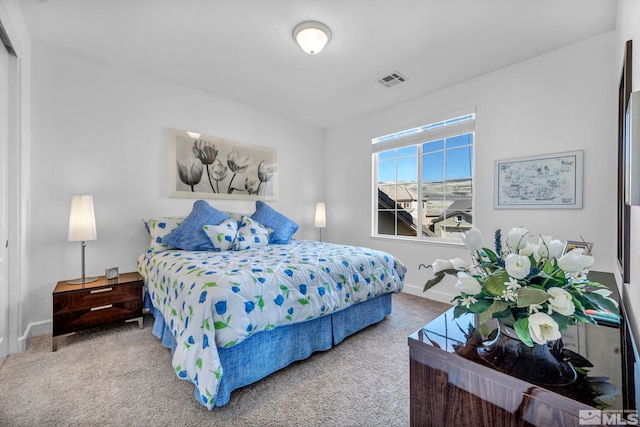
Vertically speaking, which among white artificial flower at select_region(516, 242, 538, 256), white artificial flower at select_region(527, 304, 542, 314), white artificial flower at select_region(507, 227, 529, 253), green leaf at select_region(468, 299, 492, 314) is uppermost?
white artificial flower at select_region(507, 227, 529, 253)

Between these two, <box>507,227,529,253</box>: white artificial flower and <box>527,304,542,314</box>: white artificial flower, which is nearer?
<box>527,304,542,314</box>: white artificial flower

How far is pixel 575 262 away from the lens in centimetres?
79

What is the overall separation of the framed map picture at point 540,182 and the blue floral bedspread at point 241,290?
1423mm

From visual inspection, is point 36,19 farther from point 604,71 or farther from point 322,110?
point 604,71

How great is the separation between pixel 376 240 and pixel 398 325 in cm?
161

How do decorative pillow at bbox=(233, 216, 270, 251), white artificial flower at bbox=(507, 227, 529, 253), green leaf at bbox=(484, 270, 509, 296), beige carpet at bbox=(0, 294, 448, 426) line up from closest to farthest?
green leaf at bbox=(484, 270, 509, 296) < white artificial flower at bbox=(507, 227, 529, 253) < beige carpet at bbox=(0, 294, 448, 426) < decorative pillow at bbox=(233, 216, 270, 251)

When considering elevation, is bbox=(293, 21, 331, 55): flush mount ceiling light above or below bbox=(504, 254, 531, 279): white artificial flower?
above

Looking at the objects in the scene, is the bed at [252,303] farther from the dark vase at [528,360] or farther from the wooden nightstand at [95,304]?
the dark vase at [528,360]

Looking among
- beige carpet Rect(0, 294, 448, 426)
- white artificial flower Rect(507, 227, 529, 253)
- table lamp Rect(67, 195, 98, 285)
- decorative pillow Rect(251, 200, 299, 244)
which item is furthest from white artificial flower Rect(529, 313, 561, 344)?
table lamp Rect(67, 195, 98, 285)

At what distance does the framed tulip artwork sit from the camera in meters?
3.37

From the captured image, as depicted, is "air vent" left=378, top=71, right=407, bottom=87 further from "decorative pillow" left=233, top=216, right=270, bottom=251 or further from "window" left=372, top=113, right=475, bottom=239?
"decorative pillow" left=233, top=216, right=270, bottom=251

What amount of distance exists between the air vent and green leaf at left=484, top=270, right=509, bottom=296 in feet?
9.32

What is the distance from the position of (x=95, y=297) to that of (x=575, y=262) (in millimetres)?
3168

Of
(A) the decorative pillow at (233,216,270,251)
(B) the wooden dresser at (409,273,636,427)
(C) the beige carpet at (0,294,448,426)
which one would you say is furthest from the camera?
(A) the decorative pillow at (233,216,270,251)
